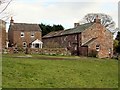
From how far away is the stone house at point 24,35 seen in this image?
2949 inches

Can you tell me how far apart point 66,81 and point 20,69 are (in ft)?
14.2

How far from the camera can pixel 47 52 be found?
54.1 m

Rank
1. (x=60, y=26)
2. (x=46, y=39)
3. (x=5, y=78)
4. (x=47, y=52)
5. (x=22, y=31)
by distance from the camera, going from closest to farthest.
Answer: (x=5, y=78) < (x=47, y=52) < (x=22, y=31) < (x=46, y=39) < (x=60, y=26)

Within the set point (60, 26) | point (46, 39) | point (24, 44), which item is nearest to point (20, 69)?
point (24, 44)

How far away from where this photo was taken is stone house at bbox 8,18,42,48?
74894 millimetres

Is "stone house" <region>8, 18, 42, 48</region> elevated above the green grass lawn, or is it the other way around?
"stone house" <region>8, 18, 42, 48</region>

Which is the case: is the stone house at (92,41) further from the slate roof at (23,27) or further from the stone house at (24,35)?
the slate roof at (23,27)

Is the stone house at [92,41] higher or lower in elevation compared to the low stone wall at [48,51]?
higher

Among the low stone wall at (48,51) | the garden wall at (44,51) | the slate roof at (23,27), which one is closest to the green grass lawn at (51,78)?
the garden wall at (44,51)

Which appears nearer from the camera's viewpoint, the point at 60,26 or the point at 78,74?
the point at 78,74

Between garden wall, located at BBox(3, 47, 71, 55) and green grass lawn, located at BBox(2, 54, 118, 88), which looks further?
garden wall, located at BBox(3, 47, 71, 55)

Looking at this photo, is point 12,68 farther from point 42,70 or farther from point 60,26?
point 60,26

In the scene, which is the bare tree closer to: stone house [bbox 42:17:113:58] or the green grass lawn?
stone house [bbox 42:17:113:58]

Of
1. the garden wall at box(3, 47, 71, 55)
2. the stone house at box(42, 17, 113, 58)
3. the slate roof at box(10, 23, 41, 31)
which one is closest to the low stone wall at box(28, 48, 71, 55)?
the garden wall at box(3, 47, 71, 55)
